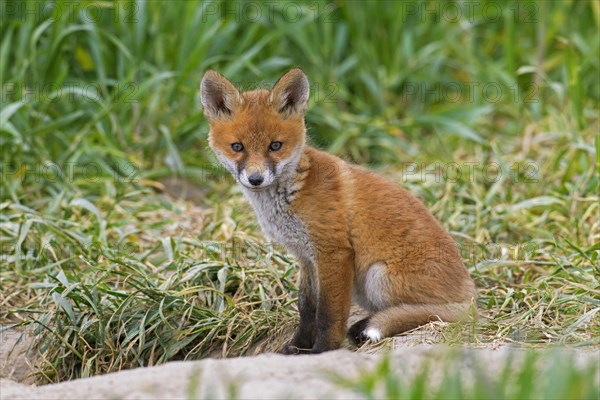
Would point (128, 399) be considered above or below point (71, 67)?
below

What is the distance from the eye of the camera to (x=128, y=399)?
3.28 metres

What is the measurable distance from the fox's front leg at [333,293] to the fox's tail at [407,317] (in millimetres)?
135

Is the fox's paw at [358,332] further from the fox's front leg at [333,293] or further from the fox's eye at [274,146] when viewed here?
the fox's eye at [274,146]

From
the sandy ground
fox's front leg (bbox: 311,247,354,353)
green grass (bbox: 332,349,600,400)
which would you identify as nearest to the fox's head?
fox's front leg (bbox: 311,247,354,353)

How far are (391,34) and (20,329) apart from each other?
4634mm

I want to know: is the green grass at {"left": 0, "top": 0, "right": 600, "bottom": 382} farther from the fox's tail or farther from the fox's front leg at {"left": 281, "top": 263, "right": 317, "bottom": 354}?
the fox's front leg at {"left": 281, "top": 263, "right": 317, "bottom": 354}

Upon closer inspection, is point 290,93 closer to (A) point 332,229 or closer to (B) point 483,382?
(A) point 332,229

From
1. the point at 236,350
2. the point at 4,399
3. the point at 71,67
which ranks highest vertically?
the point at 71,67

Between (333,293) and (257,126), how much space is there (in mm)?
859

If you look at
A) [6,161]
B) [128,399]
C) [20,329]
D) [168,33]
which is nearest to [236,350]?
[20,329]

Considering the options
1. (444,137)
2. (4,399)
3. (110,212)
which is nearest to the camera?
(4,399)

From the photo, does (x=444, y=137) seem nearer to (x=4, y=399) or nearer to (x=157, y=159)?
(x=157, y=159)

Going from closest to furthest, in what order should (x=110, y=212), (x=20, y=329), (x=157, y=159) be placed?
(x=20, y=329) → (x=110, y=212) → (x=157, y=159)

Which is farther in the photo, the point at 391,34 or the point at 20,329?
the point at 391,34
